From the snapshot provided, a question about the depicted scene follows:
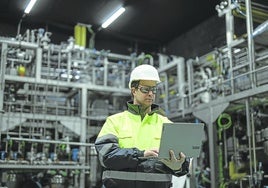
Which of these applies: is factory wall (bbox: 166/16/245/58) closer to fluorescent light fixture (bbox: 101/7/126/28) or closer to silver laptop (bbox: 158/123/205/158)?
fluorescent light fixture (bbox: 101/7/126/28)

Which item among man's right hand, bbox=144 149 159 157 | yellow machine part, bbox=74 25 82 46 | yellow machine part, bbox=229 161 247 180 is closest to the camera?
man's right hand, bbox=144 149 159 157

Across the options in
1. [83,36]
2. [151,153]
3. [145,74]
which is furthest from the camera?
[83,36]

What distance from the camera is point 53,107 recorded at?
19.5 ft

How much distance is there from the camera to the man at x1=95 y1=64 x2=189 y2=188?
1.76 m

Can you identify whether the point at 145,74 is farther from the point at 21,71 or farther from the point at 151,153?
the point at 21,71

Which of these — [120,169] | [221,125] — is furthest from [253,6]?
[120,169]

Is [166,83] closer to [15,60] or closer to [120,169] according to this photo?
[15,60]

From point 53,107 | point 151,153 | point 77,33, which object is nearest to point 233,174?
point 53,107

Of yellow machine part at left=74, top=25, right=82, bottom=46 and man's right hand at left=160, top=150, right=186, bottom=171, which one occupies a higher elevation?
yellow machine part at left=74, top=25, right=82, bottom=46

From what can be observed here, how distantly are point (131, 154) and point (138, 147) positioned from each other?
13cm

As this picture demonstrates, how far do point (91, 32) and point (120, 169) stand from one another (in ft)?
22.8

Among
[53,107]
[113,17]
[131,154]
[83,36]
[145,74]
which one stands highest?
[113,17]

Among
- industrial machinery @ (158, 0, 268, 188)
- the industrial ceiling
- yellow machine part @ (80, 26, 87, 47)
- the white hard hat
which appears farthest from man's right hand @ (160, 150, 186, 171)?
yellow machine part @ (80, 26, 87, 47)

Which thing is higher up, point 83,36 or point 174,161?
point 83,36
